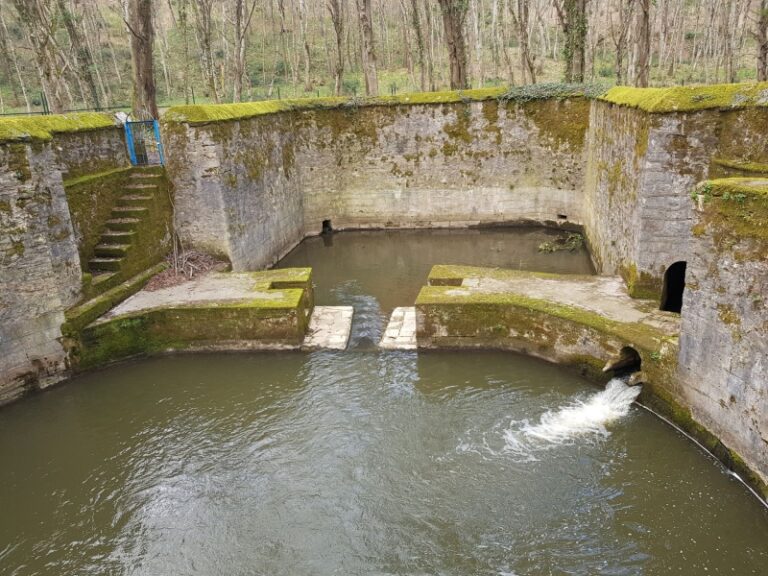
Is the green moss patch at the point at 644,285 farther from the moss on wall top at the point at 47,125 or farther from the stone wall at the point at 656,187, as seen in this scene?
the moss on wall top at the point at 47,125

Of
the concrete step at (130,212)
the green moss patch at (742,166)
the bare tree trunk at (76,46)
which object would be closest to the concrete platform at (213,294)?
the concrete step at (130,212)

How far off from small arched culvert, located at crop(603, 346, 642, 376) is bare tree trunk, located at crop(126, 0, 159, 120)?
15.1 metres

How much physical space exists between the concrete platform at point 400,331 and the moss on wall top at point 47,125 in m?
7.21

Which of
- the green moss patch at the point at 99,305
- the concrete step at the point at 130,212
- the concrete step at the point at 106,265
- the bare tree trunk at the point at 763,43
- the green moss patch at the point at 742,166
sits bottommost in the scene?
the green moss patch at the point at 99,305

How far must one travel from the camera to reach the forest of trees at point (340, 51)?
20.7m

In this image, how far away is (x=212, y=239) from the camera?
45.4 ft

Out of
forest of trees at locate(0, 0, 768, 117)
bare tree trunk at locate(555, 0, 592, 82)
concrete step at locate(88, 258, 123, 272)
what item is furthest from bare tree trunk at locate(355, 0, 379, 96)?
concrete step at locate(88, 258, 123, 272)

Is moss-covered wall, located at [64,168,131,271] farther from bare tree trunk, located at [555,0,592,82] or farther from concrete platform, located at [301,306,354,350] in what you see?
bare tree trunk, located at [555,0,592,82]

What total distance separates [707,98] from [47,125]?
12.2m

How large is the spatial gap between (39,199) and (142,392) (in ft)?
12.4

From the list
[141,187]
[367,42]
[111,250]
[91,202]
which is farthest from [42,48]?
[367,42]

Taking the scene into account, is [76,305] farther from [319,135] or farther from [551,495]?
[319,135]

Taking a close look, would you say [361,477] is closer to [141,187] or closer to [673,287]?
[673,287]

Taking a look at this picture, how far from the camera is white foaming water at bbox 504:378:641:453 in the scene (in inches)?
328
